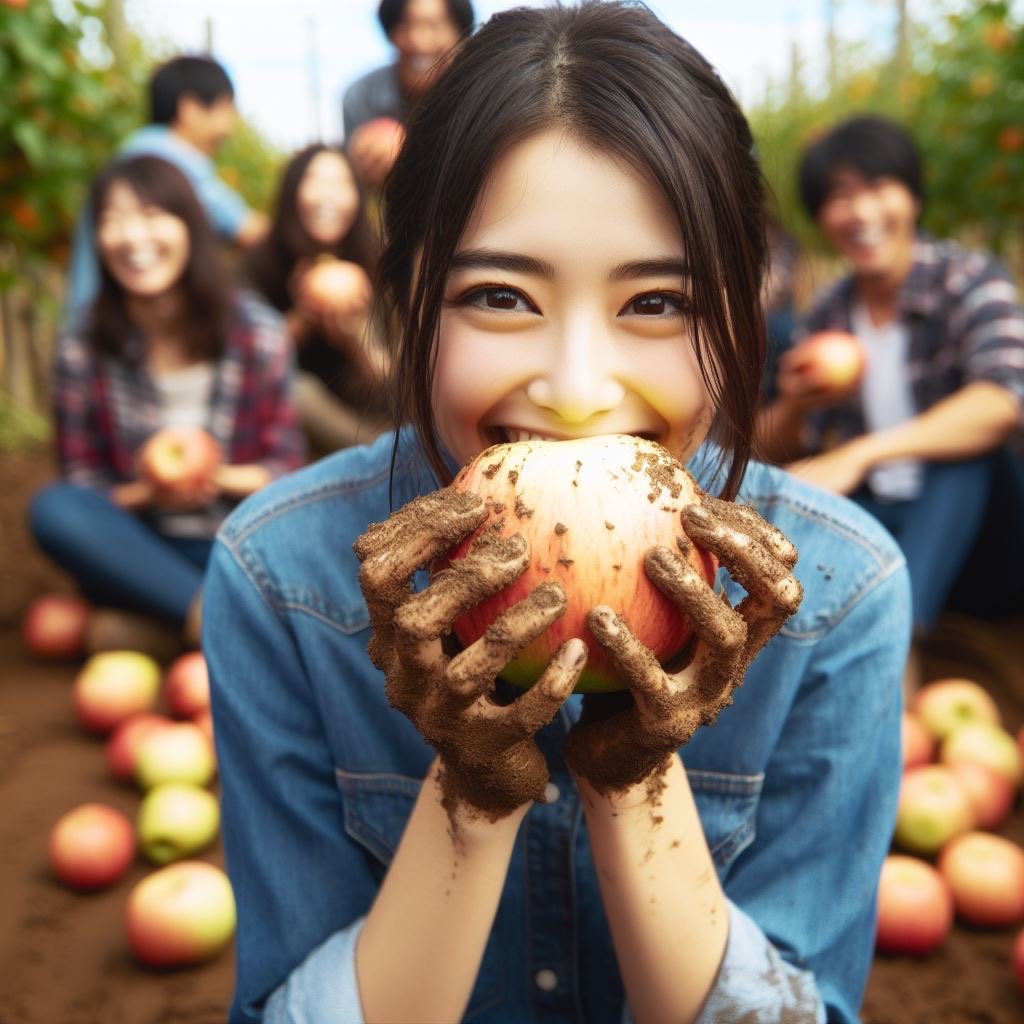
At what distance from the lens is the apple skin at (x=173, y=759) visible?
276 centimetres

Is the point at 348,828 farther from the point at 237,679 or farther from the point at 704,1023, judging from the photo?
the point at 704,1023

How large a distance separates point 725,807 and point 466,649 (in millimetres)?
544

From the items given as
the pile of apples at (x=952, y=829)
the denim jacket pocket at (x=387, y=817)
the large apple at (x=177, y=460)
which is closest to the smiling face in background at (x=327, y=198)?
the large apple at (x=177, y=460)

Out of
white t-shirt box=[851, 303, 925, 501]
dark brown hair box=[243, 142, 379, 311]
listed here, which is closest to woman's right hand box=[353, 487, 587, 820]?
white t-shirt box=[851, 303, 925, 501]

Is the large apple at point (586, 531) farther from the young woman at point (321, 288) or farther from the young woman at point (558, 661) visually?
the young woman at point (321, 288)

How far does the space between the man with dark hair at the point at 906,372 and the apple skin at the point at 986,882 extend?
38.3 inches

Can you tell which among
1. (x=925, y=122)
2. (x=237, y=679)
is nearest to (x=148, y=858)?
(x=237, y=679)

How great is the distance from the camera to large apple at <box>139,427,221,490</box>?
348cm

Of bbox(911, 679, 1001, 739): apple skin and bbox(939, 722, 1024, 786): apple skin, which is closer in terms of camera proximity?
bbox(939, 722, 1024, 786): apple skin

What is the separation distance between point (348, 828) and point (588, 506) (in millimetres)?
575

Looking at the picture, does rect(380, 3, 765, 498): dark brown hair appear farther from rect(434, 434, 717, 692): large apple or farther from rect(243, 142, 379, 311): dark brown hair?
rect(243, 142, 379, 311): dark brown hair

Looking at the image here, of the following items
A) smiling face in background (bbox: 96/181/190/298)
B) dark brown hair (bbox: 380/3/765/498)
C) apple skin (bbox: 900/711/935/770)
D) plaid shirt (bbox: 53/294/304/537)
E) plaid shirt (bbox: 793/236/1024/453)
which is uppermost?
dark brown hair (bbox: 380/3/765/498)

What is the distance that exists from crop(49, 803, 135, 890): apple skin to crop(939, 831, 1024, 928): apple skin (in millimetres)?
1803

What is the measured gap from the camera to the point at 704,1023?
112cm
